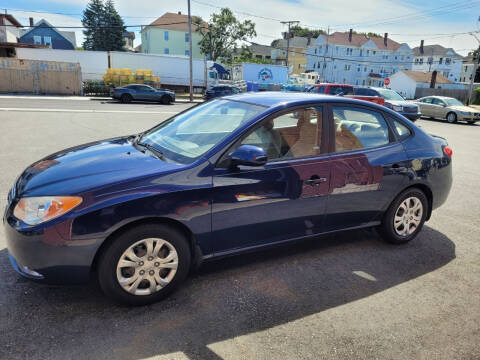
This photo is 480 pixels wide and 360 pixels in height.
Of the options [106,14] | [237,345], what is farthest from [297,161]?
[106,14]

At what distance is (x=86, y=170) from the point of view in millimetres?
2879

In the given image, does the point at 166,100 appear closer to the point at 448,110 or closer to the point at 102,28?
the point at 448,110

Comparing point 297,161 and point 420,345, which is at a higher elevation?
point 297,161

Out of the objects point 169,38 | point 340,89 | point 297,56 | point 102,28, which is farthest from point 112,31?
point 340,89

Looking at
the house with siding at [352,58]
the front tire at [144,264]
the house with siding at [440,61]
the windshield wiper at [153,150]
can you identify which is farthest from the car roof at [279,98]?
the house with siding at [440,61]

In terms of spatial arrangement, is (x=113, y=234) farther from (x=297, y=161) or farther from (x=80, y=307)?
(x=297, y=161)

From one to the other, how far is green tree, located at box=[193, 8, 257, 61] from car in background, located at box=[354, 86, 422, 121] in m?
45.4

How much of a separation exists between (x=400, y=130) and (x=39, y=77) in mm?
30004

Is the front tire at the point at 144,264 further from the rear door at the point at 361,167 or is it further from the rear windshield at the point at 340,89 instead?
the rear windshield at the point at 340,89

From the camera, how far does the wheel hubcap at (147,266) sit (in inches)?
106

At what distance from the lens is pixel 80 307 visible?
2.79 m

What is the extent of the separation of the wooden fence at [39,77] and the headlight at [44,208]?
29.5m

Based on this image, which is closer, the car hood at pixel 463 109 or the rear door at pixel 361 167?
the rear door at pixel 361 167

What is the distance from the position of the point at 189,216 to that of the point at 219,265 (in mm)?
925
